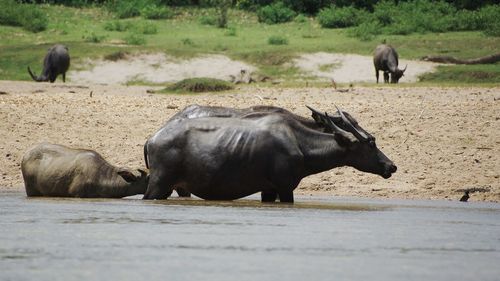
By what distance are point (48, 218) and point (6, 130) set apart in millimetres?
7969

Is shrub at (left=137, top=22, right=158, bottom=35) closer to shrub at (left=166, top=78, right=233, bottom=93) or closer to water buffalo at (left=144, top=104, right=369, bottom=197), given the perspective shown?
shrub at (left=166, top=78, right=233, bottom=93)

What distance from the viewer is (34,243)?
1064 cm

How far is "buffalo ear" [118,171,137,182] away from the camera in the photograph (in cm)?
1602

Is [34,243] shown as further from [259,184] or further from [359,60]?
[359,60]

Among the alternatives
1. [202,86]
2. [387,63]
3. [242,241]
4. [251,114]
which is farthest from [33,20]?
[242,241]

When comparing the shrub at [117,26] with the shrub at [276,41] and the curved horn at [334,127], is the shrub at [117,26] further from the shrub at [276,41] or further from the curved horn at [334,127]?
the curved horn at [334,127]

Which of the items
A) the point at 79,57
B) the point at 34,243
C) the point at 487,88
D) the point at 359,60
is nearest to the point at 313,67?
the point at 359,60

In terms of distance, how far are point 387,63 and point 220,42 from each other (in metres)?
7.67

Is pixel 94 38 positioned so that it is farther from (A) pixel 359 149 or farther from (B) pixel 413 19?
(A) pixel 359 149

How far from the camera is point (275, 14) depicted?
46.3 meters

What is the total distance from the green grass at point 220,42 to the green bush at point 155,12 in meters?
0.44

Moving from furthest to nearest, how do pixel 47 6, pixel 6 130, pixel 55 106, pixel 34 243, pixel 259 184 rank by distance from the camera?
pixel 47 6
pixel 55 106
pixel 6 130
pixel 259 184
pixel 34 243

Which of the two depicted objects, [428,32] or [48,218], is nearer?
[48,218]

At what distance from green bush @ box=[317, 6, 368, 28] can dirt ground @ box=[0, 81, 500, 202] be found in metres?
17.9
